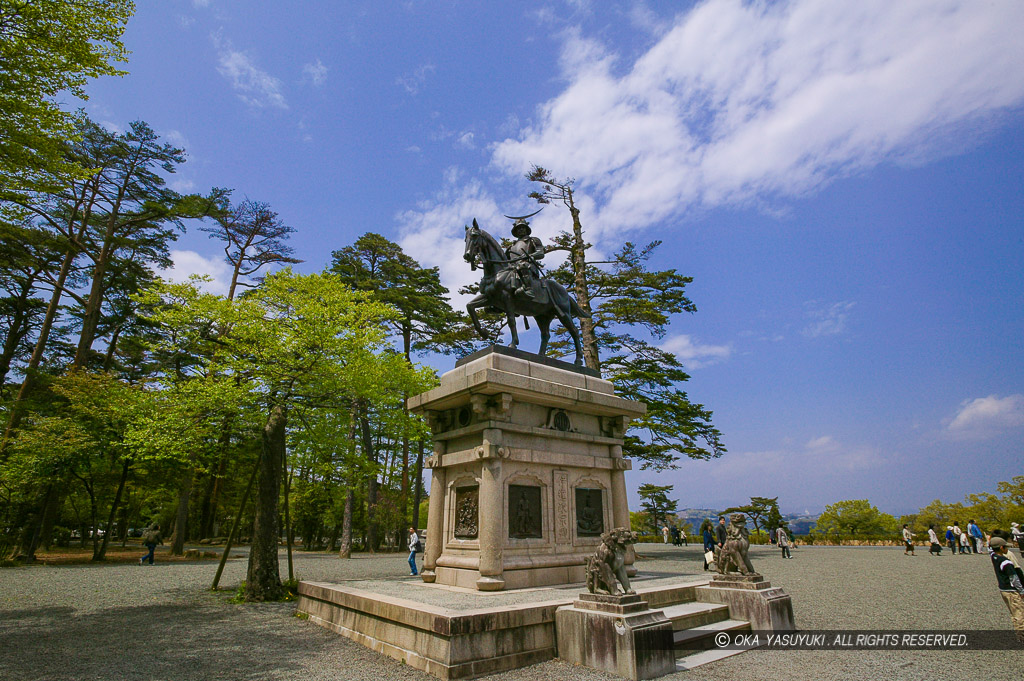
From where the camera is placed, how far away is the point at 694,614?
685 centimetres

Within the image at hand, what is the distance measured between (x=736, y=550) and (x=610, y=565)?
2942 millimetres

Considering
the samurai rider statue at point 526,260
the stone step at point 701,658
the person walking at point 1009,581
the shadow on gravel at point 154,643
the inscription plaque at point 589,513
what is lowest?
the shadow on gravel at point 154,643

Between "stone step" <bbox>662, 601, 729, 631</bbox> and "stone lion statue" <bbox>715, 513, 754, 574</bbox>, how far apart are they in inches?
23.4

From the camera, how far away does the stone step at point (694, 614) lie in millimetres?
6699

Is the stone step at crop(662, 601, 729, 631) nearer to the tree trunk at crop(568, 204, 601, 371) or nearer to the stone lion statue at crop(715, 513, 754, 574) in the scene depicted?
the stone lion statue at crop(715, 513, 754, 574)

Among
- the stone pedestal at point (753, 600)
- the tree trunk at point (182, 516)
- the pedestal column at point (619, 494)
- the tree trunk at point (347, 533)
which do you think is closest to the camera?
the stone pedestal at point (753, 600)

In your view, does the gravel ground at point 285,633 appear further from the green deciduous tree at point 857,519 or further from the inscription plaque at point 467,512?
the green deciduous tree at point 857,519

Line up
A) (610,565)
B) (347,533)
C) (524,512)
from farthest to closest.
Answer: (347,533), (524,512), (610,565)

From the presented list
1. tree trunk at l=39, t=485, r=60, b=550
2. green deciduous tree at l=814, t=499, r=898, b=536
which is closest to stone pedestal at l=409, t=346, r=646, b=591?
tree trunk at l=39, t=485, r=60, b=550

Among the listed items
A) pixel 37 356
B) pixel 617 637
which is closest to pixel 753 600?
pixel 617 637

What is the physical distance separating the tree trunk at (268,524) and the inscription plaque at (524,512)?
19.0ft

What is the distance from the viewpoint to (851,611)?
8.83 m

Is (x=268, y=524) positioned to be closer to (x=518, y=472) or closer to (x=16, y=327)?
(x=518, y=472)

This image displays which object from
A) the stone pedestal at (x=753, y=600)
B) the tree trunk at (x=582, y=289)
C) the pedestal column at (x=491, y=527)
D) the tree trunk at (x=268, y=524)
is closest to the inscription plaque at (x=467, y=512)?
the pedestal column at (x=491, y=527)
